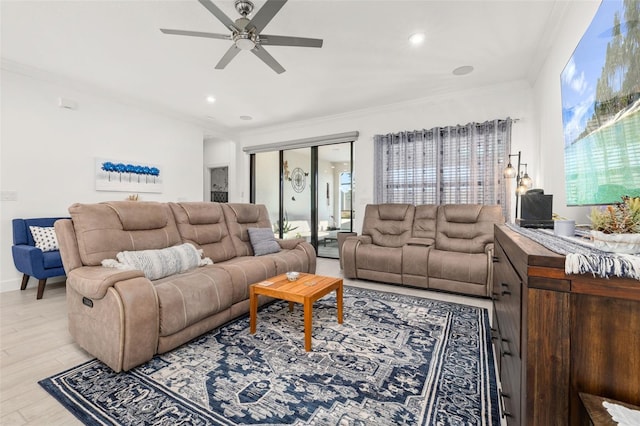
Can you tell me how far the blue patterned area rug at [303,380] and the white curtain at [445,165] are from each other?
230 cm

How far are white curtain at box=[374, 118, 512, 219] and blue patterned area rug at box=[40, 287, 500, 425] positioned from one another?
2.30 metres

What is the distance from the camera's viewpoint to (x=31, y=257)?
3.04 meters

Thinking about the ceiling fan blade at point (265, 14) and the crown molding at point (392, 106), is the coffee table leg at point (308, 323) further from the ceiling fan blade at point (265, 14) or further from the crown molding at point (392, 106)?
the crown molding at point (392, 106)

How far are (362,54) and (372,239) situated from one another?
2.38 meters

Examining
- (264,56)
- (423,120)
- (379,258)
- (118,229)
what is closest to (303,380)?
(118,229)

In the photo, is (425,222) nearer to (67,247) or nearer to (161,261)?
(161,261)

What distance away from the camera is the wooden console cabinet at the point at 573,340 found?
70 centimetres

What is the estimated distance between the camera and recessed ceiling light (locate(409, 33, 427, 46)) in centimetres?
279

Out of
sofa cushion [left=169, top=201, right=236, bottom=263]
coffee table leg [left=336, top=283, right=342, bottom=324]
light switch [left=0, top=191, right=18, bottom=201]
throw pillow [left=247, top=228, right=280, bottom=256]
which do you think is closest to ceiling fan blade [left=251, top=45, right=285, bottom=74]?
sofa cushion [left=169, top=201, right=236, bottom=263]

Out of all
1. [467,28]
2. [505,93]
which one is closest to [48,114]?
[467,28]

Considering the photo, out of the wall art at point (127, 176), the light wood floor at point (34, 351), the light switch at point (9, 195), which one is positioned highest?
the wall art at point (127, 176)

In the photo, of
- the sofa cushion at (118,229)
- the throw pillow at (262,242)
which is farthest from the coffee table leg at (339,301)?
the sofa cushion at (118,229)

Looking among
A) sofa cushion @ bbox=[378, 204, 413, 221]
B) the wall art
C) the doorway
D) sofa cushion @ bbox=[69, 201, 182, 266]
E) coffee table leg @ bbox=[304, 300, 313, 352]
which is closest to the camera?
coffee table leg @ bbox=[304, 300, 313, 352]

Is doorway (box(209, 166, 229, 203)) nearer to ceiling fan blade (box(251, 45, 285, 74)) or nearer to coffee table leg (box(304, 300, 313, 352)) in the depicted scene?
ceiling fan blade (box(251, 45, 285, 74))
